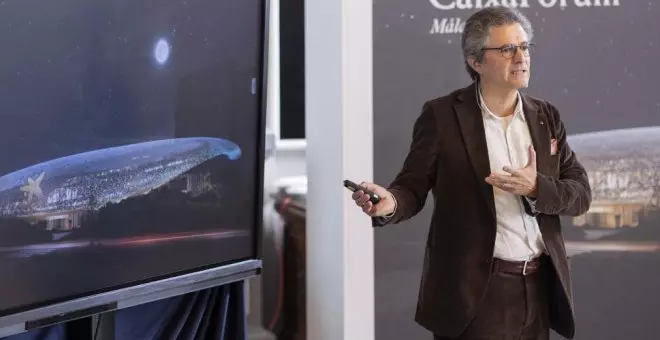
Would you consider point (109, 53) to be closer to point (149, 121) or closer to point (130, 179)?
point (149, 121)

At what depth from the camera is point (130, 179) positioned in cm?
154

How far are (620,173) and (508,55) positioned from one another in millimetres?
598

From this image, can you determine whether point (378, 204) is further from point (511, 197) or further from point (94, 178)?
point (94, 178)

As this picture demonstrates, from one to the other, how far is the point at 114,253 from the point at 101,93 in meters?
0.36

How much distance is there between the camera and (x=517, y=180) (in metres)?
1.52

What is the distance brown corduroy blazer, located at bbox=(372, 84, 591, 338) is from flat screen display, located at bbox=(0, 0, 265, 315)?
0.46 metres

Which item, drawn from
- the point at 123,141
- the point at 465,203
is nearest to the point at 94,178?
the point at 123,141

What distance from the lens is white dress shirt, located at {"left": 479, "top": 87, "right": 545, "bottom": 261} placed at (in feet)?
5.25

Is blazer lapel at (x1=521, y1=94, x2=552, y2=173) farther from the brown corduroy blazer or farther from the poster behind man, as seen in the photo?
the poster behind man

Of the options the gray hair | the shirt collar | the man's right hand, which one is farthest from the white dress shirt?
the man's right hand

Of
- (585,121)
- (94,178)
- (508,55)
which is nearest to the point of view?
(94,178)

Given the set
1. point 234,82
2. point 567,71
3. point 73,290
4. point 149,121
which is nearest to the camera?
point 73,290

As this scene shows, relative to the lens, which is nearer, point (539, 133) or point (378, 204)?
point (378, 204)

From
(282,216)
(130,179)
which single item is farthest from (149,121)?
(282,216)
